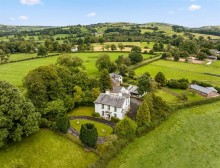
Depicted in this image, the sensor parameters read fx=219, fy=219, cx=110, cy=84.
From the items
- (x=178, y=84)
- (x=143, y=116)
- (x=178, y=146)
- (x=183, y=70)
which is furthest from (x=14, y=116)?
(x=183, y=70)

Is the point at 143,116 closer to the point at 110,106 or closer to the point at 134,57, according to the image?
the point at 110,106

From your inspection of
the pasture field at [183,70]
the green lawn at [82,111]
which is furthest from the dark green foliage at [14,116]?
the pasture field at [183,70]

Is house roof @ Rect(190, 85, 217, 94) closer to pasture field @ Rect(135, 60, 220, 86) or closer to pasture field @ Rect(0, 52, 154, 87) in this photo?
pasture field @ Rect(135, 60, 220, 86)

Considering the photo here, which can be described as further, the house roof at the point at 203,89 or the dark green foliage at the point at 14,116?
the house roof at the point at 203,89

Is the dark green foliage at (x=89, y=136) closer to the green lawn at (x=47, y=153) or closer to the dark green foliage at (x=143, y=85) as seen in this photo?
the green lawn at (x=47, y=153)

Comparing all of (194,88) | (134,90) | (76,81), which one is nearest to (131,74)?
(134,90)

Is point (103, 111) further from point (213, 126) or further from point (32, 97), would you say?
point (213, 126)
